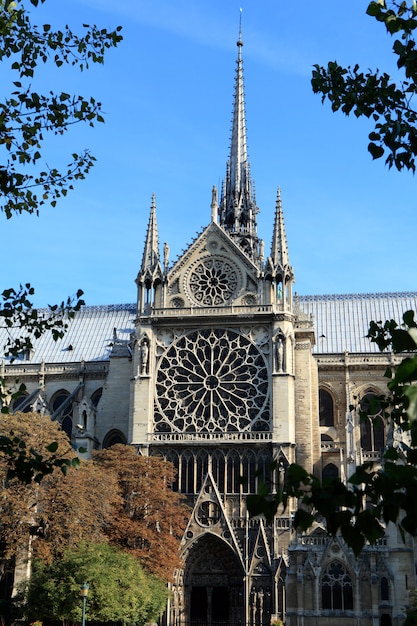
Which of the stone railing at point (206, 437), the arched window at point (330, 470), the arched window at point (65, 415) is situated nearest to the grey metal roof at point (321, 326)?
the arched window at point (65, 415)

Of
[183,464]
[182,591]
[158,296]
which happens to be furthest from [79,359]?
[182,591]

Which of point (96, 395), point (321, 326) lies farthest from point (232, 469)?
point (321, 326)

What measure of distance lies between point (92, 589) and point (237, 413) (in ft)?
53.8

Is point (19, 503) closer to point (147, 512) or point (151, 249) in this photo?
point (147, 512)

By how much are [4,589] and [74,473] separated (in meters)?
11.2

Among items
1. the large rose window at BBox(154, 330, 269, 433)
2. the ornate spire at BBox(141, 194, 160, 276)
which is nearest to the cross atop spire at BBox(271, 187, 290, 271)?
the large rose window at BBox(154, 330, 269, 433)

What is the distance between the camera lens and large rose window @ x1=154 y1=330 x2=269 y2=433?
51.7m

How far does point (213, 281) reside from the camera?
2152 inches

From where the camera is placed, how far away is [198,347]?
53.5 m

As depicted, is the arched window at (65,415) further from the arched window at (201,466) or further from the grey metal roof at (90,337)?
the arched window at (201,466)

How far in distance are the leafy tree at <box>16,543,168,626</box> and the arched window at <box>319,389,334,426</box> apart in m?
21.1

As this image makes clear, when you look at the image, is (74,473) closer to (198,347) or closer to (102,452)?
(102,452)

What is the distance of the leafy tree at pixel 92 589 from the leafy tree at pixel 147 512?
142 inches

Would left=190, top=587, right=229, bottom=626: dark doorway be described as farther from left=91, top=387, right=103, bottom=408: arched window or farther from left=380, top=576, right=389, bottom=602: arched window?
left=91, top=387, right=103, bottom=408: arched window
